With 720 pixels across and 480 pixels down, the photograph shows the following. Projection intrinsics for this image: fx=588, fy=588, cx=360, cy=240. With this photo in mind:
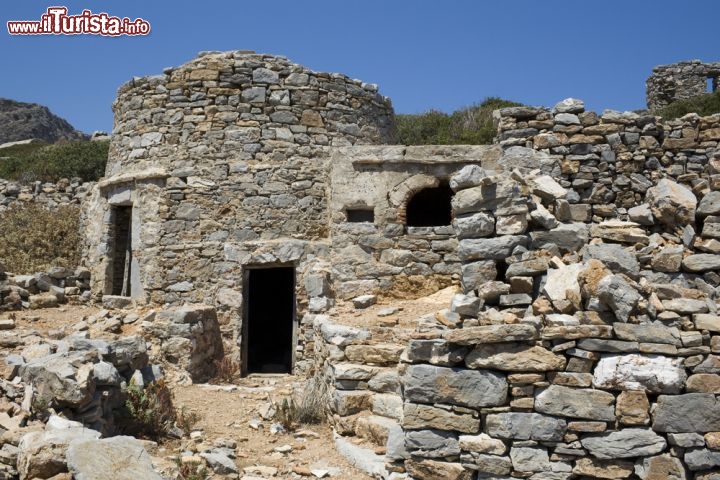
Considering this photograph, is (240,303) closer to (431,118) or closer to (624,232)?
(624,232)

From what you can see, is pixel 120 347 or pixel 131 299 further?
pixel 131 299

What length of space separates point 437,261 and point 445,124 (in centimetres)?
1744

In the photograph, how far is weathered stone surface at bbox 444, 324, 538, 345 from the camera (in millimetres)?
4402

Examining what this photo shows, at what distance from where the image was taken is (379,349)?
6.80 meters

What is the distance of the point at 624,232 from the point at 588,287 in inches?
36.5

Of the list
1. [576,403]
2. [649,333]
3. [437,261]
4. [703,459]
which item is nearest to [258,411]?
[437,261]

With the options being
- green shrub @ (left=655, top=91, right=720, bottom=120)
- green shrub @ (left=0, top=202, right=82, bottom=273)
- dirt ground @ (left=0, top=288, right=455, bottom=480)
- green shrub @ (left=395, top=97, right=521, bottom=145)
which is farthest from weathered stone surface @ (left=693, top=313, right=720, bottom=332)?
green shrub @ (left=655, top=91, right=720, bottom=120)

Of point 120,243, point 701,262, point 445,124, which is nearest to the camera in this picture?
point 701,262

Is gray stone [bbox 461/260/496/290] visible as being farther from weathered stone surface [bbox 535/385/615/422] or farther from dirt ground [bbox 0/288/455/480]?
dirt ground [bbox 0/288/455/480]

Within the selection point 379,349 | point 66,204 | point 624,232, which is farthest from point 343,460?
point 66,204

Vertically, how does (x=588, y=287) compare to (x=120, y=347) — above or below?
above

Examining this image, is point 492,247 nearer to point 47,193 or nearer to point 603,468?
point 603,468

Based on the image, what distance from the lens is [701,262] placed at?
4.75m

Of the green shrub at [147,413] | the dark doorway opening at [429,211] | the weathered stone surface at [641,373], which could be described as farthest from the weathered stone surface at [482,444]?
the dark doorway opening at [429,211]
